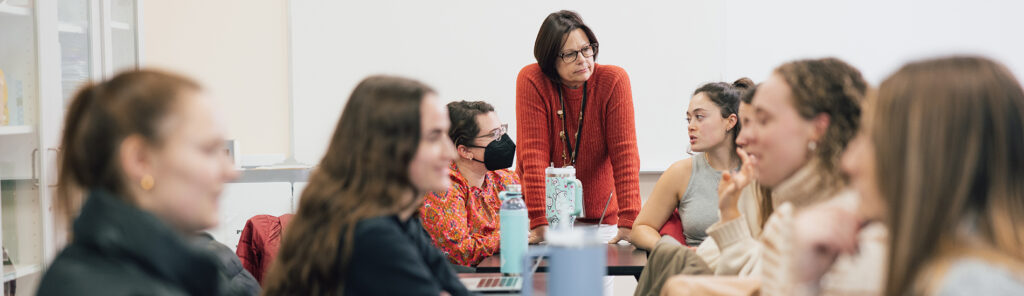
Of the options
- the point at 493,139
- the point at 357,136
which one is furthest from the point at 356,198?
the point at 493,139

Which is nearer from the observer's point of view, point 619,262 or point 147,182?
point 147,182

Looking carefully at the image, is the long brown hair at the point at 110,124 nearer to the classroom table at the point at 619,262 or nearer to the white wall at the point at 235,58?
the classroom table at the point at 619,262

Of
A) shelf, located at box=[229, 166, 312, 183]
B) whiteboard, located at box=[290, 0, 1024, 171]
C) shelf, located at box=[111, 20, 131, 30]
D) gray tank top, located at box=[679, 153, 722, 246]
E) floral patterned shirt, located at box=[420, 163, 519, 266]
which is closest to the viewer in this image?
floral patterned shirt, located at box=[420, 163, 519, 266]

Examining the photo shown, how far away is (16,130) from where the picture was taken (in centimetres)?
272

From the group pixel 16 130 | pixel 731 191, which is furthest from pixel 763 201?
pixel 16 130

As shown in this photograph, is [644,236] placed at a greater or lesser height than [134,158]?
lesser

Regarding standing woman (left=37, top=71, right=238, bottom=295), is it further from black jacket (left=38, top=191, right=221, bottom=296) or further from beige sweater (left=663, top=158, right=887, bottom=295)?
beige sweater (left=663, top=158, right=887, bottom=295)

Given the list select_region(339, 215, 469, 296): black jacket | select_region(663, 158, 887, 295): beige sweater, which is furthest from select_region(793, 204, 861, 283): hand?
select_region(339, 215, 469, 296): black jacket

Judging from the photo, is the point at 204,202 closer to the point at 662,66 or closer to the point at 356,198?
the point at 356,198

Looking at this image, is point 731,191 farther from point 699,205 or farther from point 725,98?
point 725,98

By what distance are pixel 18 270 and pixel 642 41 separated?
3.03 meters

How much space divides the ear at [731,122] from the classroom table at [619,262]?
0.56 meters

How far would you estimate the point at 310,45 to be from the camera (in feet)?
14.8

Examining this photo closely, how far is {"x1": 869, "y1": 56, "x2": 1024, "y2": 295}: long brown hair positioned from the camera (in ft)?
2.87
